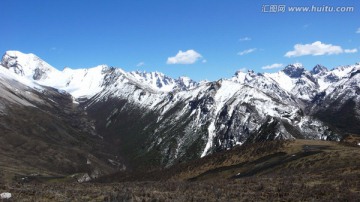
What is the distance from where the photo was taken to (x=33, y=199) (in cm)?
3588

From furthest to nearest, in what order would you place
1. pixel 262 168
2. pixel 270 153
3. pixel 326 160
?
pixel 270 153, pixel 262 168, pixel 326 160

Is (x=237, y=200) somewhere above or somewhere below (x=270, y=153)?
below

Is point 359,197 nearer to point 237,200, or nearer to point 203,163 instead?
point 237,200

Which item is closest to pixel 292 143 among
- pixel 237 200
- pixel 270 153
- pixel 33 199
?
pixel 270 153

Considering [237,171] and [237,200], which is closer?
[237,200]

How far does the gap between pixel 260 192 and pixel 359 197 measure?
979 cm

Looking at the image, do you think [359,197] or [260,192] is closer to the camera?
[359,197]

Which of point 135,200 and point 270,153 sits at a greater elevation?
point 270,153

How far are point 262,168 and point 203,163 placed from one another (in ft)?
148

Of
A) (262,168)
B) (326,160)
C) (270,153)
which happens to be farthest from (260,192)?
(270,153)

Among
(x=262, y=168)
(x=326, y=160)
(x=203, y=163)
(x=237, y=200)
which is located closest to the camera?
(x=237, y=200)

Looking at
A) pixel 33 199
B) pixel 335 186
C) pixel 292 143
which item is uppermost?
pixel 292 143

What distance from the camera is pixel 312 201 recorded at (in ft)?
118

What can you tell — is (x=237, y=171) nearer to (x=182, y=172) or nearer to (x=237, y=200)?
(x=182, y=172)
